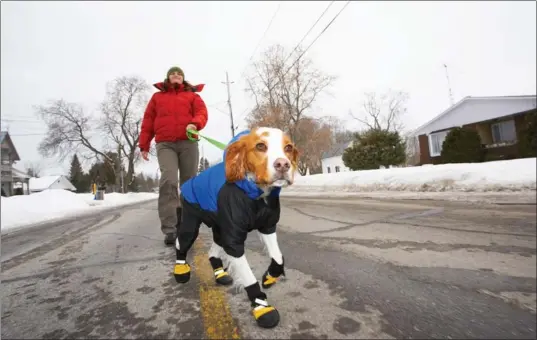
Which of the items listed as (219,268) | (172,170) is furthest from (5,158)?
(219,268)

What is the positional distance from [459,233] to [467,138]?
0.74 m

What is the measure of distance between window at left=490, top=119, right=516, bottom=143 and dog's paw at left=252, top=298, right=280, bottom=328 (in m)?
1.35

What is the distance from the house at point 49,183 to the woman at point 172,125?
53.7m

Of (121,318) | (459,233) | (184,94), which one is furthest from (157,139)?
(459,233)

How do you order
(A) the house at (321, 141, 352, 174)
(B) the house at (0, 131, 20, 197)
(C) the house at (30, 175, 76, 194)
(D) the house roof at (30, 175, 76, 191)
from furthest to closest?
1. (A) the house at (321, 141, 352, 174)
2. (C) the house at (30, 175, 76, 194)
3. (D) the house roof at (30, 175, 76, 191)
4. (B) the house at (0, 131, 20, 197)

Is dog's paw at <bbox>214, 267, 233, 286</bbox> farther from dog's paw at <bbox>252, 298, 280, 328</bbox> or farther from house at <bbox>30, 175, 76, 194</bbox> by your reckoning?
house at <bbox>30, 175, 76, 194</bbox>

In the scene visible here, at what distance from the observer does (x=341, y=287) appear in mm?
1560

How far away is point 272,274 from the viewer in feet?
4.91

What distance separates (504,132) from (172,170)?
2.75 metres

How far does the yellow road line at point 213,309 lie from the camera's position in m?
1.16

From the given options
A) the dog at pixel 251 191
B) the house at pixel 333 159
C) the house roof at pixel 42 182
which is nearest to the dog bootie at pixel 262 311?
the dog at pixel 251 191

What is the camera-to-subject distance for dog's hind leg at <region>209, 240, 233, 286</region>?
176 centimetres

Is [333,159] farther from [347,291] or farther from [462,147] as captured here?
[347,291]

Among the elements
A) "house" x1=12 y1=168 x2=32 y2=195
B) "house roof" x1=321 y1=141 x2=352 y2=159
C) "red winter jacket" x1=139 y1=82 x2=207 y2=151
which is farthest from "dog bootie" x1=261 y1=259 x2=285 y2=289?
"house roof" x1=321 y1=141 x2=352 y2=159
